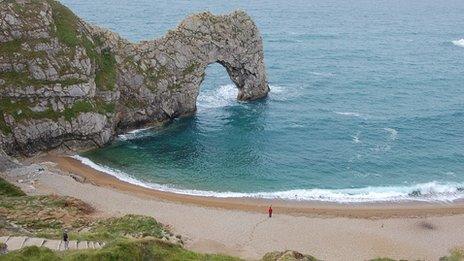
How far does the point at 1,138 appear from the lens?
7700 centimetres

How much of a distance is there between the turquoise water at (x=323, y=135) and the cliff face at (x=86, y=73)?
15.0ft

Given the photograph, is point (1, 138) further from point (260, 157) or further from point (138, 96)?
point (260, 157)

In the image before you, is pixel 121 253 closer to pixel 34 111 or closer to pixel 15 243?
pixel 15 243

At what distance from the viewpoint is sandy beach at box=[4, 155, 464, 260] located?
58.5 m

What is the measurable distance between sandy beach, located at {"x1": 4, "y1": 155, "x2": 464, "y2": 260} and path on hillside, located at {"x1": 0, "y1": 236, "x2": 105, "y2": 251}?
13.4m

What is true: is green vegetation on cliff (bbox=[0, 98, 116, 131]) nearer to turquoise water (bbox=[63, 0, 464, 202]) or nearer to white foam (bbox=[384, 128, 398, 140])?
turquoise water (bbox=[63, 0, 464, 202])

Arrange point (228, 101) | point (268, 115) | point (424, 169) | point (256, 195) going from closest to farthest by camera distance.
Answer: point (256, 195), point (424, 169), point (268, 115), point (228, 101)

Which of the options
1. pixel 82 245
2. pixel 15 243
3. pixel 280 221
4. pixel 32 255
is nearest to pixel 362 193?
pixel 280 221

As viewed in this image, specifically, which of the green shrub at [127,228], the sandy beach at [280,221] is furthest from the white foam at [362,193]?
the green shrub at [127,228]

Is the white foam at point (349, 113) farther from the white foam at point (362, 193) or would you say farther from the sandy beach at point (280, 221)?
the sandy beach at point (280, 221)

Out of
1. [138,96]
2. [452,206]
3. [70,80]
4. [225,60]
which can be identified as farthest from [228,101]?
[452,206]

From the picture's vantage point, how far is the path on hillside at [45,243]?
4433cm

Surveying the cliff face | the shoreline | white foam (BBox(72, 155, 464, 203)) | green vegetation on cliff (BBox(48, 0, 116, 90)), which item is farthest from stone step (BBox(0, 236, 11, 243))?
green vegetation on cliff (BBox(48, 0, 116, 90))

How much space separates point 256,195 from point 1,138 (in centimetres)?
3603
